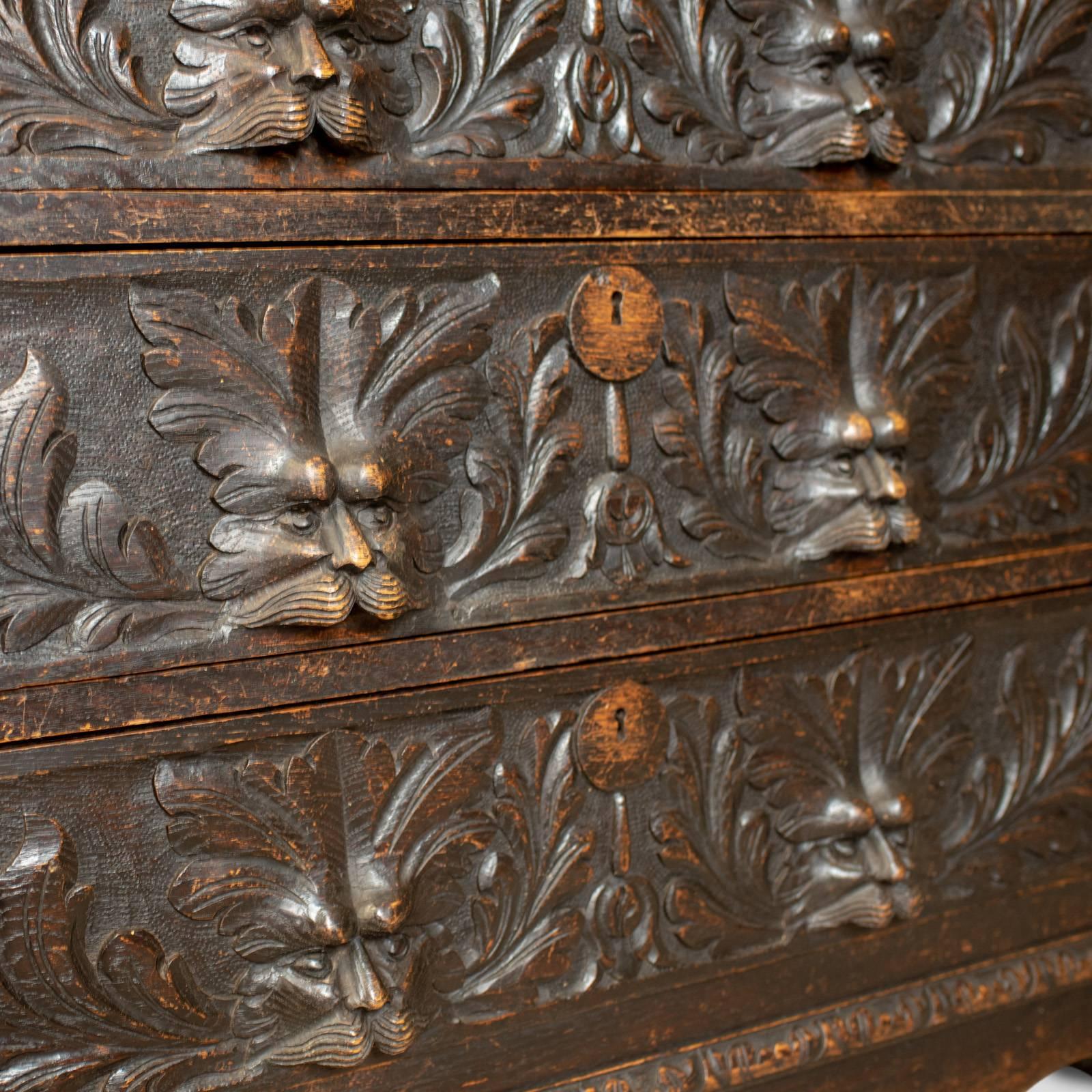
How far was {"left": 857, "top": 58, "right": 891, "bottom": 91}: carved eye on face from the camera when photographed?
714 mm

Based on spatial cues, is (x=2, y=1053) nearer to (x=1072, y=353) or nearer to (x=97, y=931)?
(x=97, y=931)

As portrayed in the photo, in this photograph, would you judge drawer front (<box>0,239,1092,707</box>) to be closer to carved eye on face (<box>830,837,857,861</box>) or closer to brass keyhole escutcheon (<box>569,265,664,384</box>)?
brass keyhole escutcheon (<box>569,265,664,384</box>)

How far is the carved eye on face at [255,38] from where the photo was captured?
0.58 m

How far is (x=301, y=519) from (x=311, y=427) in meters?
0.04

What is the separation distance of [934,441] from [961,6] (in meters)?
0.25

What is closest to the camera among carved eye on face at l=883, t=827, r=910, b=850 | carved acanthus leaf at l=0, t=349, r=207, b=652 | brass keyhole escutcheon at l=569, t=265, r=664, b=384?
carved acanthus leaf at l=0, t=349, r=207, b=652

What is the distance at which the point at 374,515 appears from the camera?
623mm

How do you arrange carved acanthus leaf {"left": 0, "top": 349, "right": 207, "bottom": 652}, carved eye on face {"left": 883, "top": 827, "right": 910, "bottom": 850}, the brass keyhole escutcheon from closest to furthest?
carved acanthus leaf {"left": 0, "top": 349, "right": 207, "bottom": 652} → the brass keyhole escutcheon → carved eye on face {"left": 883, "top": 827, "right": 910, "bottom": 850}

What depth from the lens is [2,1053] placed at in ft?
1.91

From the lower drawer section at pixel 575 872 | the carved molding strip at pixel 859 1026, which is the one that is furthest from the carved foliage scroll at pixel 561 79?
the carved molding strip at pixel 859 1026

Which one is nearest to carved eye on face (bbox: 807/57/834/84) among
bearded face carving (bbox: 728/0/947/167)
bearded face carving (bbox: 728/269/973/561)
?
bearded face carving (bbox: 728/0/947/167)

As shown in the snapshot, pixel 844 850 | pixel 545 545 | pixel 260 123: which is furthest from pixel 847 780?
pixel 260 123

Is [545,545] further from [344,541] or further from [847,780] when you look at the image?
[847,780]

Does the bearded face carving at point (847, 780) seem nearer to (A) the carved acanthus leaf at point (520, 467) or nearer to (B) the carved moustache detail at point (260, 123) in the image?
(A) the carved acanthus leaf at point (520, 467)
